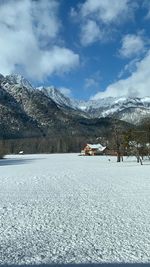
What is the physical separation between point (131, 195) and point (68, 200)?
138 inches

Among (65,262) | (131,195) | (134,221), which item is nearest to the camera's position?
(65,262)

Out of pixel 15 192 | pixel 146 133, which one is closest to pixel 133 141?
pixel 146 133

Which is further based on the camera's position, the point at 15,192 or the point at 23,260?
the point at 15,192

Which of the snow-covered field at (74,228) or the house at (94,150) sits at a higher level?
the house at (94,150)

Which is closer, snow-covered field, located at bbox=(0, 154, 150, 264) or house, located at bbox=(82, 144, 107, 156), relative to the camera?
snow-covered field, located at bbox=(0, 154, 150, 264)

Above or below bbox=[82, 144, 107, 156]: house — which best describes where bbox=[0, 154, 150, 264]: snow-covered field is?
below

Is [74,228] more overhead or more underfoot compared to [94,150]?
more underfoot

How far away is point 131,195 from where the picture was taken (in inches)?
738

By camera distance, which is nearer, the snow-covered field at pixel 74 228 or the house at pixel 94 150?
the snow-covered field at pixel 74 228

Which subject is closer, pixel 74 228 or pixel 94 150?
pixel 74 228

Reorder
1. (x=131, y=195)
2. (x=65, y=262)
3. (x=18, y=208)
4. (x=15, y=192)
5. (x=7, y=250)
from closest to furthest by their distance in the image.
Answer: (x=65, y=262) → (x=7, y=250) → (x=18, y=208) → (x=131, y=195) → (x=15, y=192)

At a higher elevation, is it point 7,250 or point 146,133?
point 146,133

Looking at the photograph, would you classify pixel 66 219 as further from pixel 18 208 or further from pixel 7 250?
pixel 7 250

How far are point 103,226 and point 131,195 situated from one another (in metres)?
7.48
